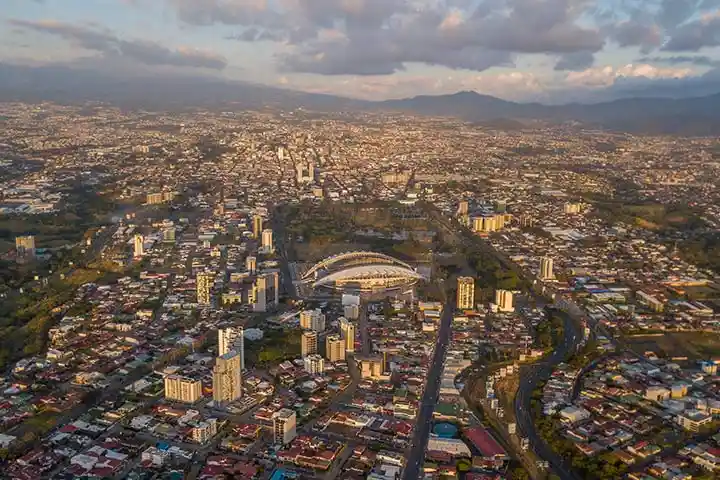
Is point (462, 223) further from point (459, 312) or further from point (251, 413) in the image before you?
point (251, 413)

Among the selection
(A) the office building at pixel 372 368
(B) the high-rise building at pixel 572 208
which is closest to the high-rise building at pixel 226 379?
(A) the office building at pixel 372 368

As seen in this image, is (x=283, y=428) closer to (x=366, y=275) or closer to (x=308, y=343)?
(x=308, y=343)

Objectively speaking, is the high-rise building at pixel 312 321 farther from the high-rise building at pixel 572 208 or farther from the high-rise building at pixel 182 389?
the high-rise building at pixel 572 208

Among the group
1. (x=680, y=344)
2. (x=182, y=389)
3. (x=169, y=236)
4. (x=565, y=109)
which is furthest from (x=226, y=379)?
(x=565, y=109)

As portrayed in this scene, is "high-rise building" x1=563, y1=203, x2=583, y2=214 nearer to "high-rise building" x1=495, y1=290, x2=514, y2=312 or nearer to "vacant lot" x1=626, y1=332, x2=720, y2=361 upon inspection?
"high-rise building" x1=495, y1=290, x2=514, y2=312

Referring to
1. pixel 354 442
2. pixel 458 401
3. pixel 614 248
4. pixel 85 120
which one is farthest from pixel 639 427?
pixel 85 120

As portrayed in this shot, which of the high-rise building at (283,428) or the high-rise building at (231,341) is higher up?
the high-rise building at (231,341)
